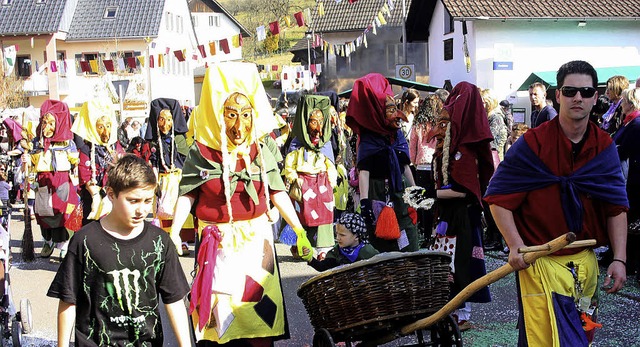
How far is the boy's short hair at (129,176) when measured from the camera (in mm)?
3705

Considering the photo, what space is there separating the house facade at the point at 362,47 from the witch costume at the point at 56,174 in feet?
73.1

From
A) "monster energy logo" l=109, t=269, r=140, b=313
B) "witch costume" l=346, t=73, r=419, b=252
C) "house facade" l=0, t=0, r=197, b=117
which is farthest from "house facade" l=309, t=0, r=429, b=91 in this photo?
"monster energy logo" l=109, t=269, r=140, b=313

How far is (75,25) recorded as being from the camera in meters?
44.2

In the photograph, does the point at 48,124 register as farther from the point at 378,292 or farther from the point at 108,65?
the point at 108,65

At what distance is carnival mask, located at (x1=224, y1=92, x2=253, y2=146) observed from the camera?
16.2 feet

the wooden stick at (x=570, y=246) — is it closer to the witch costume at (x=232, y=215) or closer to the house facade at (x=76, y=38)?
the witch costume at (x=232, y=215)

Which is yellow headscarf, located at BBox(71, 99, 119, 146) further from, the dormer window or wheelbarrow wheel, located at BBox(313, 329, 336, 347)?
the dormer window

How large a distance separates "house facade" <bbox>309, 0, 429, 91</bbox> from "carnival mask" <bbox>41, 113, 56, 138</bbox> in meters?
22.5

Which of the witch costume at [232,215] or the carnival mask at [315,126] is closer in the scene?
the witch costume at [232,215]

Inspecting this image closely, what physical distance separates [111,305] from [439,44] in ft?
81.8

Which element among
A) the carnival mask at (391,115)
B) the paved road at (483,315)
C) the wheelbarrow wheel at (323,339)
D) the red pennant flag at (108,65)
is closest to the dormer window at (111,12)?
the red pennant flag at (108,65)

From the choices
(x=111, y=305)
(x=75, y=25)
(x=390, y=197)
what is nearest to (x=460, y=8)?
(x=390, y=197)

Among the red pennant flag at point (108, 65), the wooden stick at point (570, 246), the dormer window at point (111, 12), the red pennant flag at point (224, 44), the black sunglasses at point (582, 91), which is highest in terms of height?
the dormer window at point (111, 12)

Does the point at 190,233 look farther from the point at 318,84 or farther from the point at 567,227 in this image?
the point at 318,84
